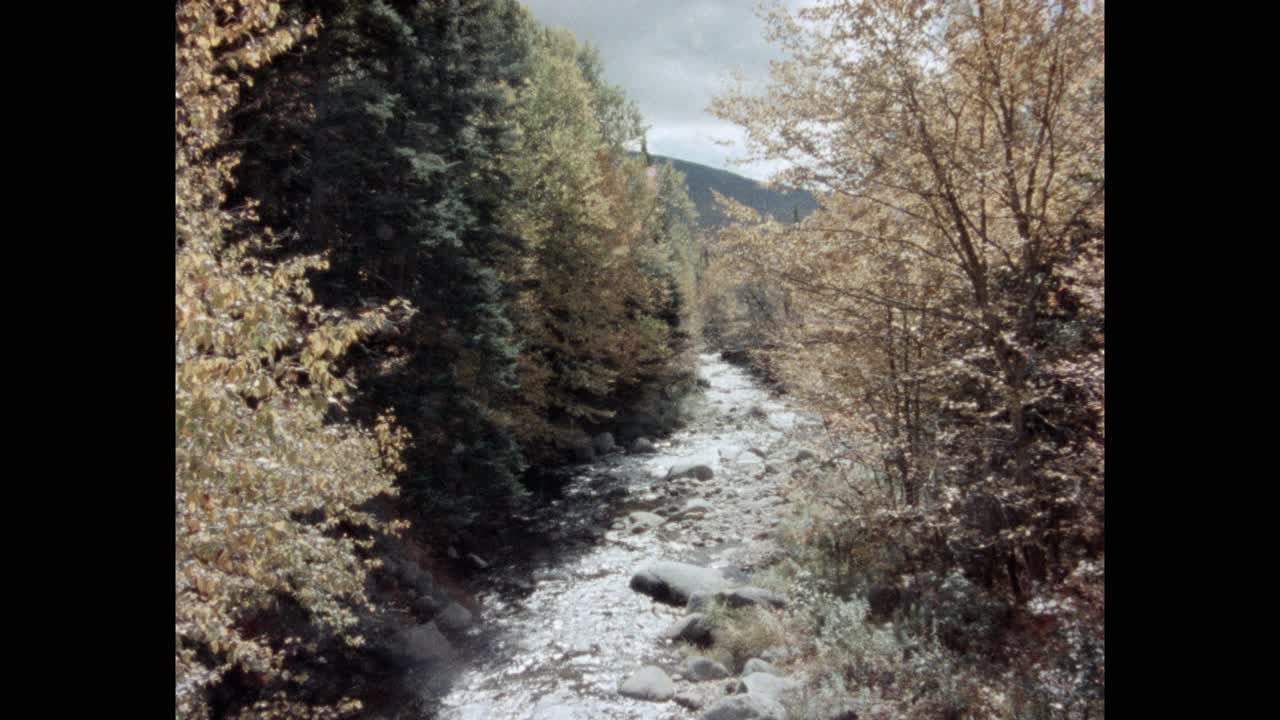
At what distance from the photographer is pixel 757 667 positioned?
22.8 feet

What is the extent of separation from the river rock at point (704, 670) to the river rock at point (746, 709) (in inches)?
39.3

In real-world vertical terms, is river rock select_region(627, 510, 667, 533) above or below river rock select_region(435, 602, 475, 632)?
above

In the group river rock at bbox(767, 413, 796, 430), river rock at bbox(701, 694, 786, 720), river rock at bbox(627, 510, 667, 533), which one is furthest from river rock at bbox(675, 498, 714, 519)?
river rock at bbox(701, 694, 786, 720)

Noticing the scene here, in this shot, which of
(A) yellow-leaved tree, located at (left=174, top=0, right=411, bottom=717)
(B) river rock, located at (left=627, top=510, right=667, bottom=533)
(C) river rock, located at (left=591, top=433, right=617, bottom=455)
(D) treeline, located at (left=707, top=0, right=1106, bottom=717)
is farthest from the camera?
(C) river rock, located at (left=591, top=433, right=617, bottom=455)

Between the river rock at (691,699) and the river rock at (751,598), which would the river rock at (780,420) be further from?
the river rock at (691,699)

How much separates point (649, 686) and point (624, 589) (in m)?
2.76

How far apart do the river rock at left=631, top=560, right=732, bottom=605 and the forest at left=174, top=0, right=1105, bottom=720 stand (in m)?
1.11

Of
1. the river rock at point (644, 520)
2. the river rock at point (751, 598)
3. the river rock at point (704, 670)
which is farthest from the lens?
the river rock at point (644, 520)

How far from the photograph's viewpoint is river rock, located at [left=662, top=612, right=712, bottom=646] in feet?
26.5

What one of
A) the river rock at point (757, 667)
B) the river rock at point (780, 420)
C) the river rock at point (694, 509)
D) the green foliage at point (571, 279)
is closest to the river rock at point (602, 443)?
the green foliage at point (571, 279)

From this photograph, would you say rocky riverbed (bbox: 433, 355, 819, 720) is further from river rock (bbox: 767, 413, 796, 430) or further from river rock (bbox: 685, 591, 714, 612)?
river rock (bbox: 767, 413, 796, 430)

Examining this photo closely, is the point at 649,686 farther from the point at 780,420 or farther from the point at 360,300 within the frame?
the point at 780,420

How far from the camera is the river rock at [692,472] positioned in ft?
49.8

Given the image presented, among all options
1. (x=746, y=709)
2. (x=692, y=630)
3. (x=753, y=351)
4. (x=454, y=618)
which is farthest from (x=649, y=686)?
(x=753, y=351)
